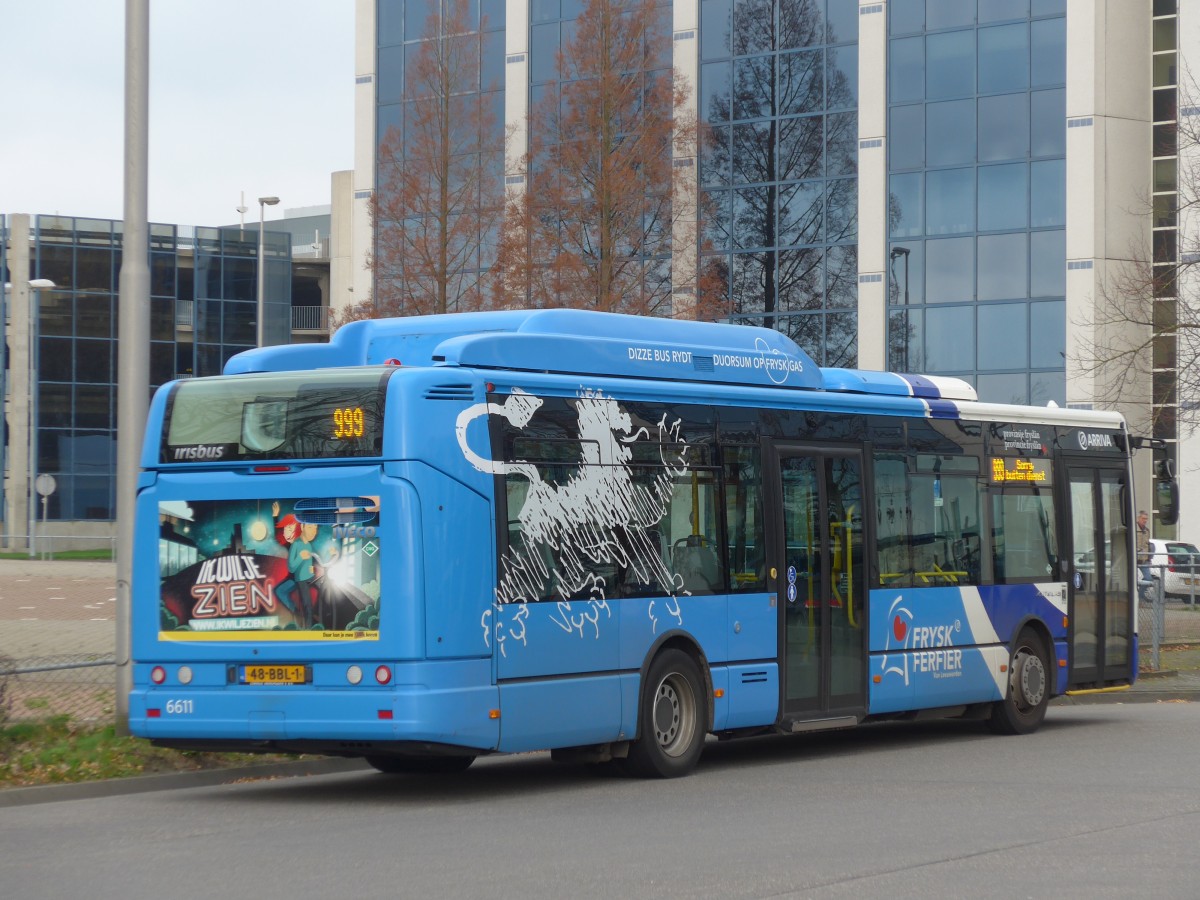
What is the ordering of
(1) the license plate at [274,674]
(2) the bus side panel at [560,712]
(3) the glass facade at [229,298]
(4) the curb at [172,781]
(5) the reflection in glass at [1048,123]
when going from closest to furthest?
(1) the license plate at [274,674], (2) the bus side panel at [560,712], (4) the curb at [172,781], (5) the reflection in glass at [1048,123], (3) the glass facade at [229,298]

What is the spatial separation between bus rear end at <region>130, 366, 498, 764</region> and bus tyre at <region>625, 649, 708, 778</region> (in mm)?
1622

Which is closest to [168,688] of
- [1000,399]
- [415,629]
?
[415,629]

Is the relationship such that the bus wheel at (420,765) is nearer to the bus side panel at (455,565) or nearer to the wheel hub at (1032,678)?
the bus side panel at (455,565)

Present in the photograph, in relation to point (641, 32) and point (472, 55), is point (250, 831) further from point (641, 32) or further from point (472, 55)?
point (472, 55)

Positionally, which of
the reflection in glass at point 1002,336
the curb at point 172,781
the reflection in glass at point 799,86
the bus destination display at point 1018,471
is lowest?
the curb at point 172,781

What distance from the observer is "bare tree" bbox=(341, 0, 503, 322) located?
28.4 metres

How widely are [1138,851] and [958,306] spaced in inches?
1418

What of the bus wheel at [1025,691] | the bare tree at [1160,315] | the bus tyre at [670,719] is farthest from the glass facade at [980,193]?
the bus tyre at [670,719]

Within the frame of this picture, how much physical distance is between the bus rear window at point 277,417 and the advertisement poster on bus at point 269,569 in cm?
33

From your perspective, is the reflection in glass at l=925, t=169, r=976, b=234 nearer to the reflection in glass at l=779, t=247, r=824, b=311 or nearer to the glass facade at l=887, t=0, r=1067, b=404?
the glass facade at l=887, t=0, r=1067, b=404

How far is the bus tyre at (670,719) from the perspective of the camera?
1253 centimetres

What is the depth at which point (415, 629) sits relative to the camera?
35.9 feet

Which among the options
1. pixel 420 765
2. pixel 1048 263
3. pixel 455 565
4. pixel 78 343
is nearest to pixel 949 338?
pixel 1048 263

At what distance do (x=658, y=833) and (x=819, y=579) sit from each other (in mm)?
4753
